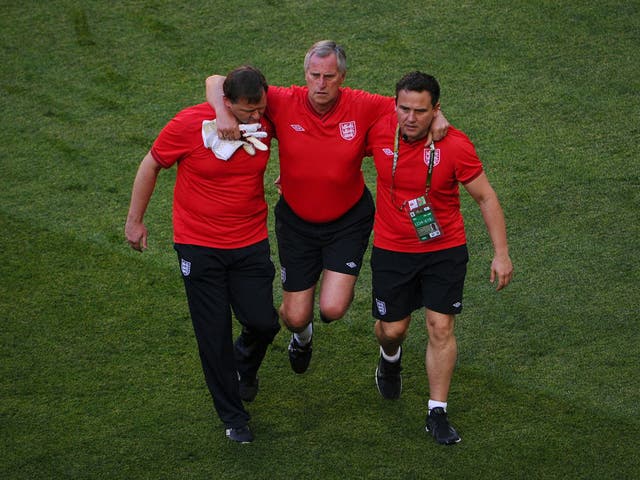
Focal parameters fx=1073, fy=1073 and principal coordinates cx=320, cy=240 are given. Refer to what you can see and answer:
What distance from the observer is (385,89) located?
354 inches

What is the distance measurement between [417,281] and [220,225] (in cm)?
104

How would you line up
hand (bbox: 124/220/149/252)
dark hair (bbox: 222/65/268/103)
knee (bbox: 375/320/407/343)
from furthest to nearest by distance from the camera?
knee (bbox: 375/320/407/343) → hand (bbox: 124/220/149/252) → dark hair (bbox: 222/65/268/103)

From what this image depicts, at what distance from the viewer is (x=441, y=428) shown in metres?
5.33

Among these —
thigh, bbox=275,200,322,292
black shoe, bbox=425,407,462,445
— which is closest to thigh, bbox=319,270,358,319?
thigh, bbox=275,200,322,292

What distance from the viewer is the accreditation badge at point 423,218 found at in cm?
515

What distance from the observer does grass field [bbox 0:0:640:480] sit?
531cm

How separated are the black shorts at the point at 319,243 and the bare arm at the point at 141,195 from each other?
846 mm

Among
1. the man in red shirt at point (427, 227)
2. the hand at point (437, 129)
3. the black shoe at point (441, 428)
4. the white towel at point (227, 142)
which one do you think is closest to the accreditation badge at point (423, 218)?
the man in red shirt at point (427, 227)

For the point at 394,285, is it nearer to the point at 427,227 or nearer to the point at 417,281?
the point at 417,281

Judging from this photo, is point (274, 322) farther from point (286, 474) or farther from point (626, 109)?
point (626, 109)

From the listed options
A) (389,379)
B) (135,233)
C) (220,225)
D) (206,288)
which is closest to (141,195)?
(135,233)

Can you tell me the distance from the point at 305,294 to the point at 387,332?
53 centimetres

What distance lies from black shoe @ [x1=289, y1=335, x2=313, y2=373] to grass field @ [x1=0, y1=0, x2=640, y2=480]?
8 centimetres

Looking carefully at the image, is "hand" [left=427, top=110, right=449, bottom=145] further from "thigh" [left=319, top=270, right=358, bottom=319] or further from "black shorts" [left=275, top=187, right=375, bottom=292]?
"thigh" [left=319, top=270, right=358, bottom=319]
